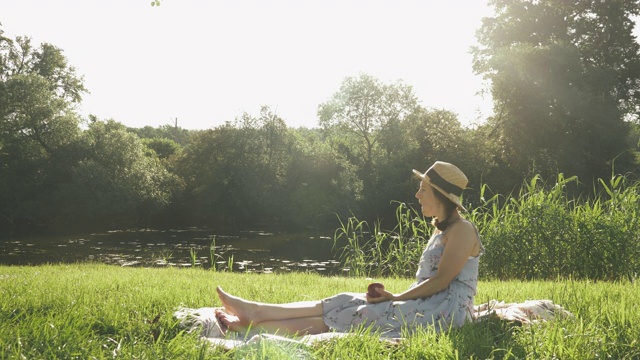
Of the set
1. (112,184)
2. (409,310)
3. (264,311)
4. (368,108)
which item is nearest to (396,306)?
(409,310)

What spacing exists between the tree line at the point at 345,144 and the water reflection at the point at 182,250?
6.57 m

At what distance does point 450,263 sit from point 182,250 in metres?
20.2

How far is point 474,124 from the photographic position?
37031 mm

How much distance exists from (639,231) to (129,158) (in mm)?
34750

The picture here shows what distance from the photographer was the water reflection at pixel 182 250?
59.5ft

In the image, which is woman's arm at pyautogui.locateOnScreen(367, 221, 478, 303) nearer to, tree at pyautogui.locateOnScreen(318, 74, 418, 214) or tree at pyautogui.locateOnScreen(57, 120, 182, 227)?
tree at pyautogui.locateOnScreen(57, 120, 182, 227)

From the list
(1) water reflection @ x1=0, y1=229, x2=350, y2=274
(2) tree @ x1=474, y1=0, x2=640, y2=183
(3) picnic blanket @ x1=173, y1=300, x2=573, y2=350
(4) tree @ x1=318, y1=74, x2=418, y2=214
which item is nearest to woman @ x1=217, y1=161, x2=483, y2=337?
(3) picnic blanket @ x1=173, y1=300, x2=573, y2=350

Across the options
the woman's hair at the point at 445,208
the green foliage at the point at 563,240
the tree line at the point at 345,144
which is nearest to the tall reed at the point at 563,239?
the green foliage at the point at 563,240

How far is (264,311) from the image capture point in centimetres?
418

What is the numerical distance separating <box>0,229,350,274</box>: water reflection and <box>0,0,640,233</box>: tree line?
6574 mm

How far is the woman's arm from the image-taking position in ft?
13.8

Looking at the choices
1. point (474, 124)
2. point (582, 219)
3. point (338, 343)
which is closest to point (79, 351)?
point (338, 343)

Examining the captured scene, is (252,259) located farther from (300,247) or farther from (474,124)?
(474,124)

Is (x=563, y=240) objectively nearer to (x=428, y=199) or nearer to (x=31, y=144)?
(x=428, y=199)
